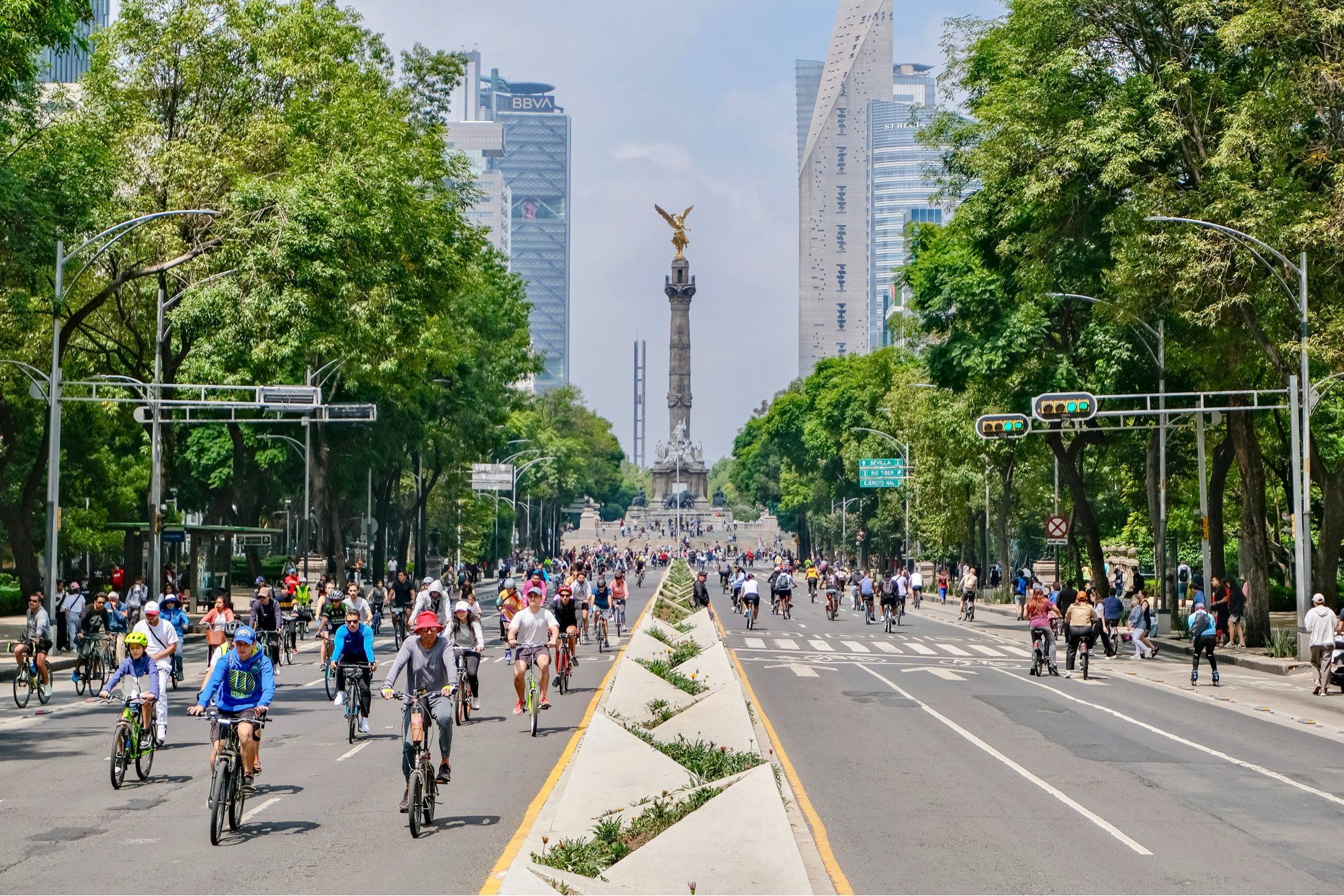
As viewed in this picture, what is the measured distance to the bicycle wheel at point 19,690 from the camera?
24125 mm

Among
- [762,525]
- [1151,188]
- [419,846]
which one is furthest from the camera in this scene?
[762,525]

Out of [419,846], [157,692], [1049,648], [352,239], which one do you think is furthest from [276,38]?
[419,846]

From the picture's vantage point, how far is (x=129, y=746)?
15.4 m

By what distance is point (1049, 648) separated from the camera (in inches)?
1177

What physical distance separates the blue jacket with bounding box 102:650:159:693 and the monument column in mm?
146680

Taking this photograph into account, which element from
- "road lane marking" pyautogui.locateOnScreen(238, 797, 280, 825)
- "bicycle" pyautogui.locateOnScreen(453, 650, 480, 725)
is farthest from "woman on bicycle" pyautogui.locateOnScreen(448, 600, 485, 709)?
"road lane marking" pyautogui.locateOnScreen(238, 797, 280, 825)

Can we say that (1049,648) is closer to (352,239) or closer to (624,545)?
Result: (352,239)

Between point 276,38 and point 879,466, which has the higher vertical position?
point 276,38

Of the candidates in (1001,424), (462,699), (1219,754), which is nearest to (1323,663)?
(1219,754)

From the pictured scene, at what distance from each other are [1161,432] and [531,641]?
25473 mm

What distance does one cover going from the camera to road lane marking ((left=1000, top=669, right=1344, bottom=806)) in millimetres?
15227

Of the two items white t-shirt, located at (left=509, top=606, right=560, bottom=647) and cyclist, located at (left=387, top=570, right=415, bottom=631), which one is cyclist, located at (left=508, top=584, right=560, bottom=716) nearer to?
white t-shirt, located at (left=509, top=606, right=560, bottom=647)

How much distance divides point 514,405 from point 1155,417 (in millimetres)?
36025

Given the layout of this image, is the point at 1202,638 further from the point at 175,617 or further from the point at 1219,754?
the point at 175,617
